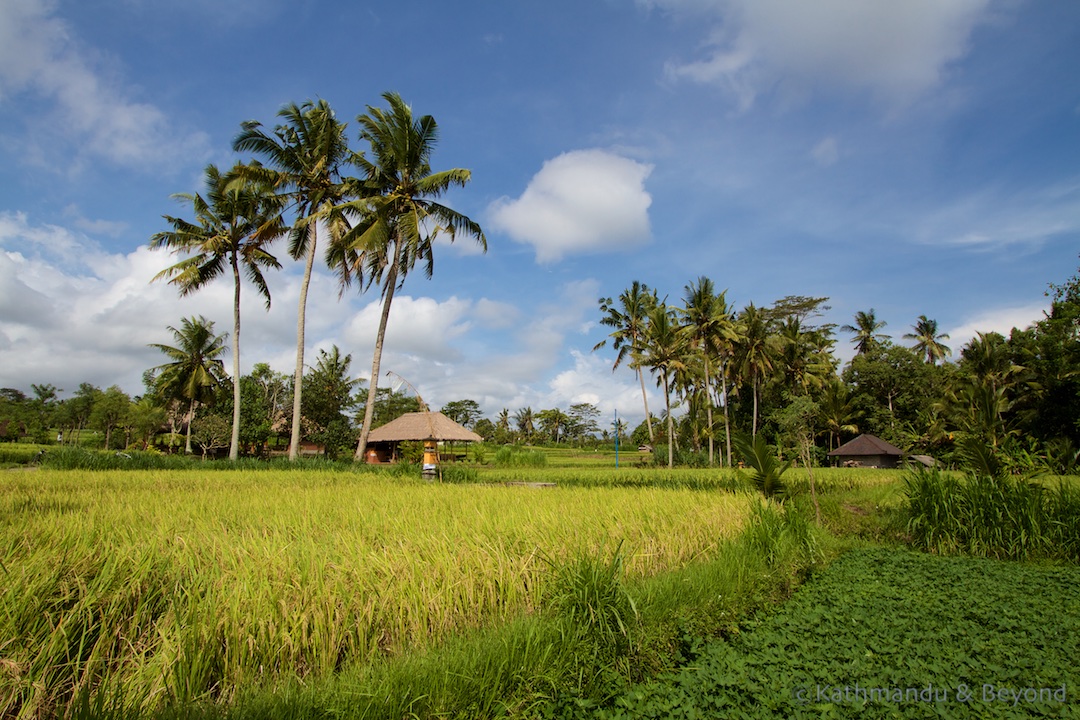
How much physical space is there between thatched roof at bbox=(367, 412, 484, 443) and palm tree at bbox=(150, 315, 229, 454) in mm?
8850

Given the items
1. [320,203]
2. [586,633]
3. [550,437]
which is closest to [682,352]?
[320,203]

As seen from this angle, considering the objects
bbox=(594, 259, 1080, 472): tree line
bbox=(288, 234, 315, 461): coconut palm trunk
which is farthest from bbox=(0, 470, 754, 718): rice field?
bbox=(594, 259, 1080, 472): tree line

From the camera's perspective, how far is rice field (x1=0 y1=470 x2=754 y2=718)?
221 centimetres

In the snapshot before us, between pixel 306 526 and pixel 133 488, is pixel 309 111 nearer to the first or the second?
pixel 133 488

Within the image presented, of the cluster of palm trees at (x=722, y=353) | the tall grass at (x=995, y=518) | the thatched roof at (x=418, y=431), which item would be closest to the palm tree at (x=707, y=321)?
the cluster of palm trees at (x=722, y=353)

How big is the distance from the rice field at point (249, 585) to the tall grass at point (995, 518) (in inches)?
157

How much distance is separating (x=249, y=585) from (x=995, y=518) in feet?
28.1

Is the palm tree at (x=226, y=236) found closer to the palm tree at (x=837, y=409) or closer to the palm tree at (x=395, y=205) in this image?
the palm tree at (x=395, y=205)

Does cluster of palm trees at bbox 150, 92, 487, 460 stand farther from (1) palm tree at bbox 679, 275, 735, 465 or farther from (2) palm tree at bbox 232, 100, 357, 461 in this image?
(1) palm tree at bbox 679, 275, 735, 465

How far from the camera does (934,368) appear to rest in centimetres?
3228

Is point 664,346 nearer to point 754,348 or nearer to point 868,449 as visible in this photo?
point 754,348

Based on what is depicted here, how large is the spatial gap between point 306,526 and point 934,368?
37.7m

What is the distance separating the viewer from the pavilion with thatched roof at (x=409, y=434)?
1148 inches

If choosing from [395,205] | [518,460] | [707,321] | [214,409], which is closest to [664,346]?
[707,321]
